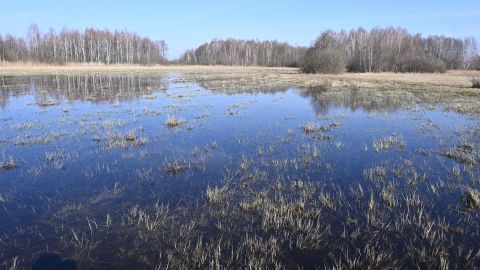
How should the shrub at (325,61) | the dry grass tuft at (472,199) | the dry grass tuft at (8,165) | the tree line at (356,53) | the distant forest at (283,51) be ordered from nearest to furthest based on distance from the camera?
the dry grass tuft at (472,199), the dry grass tuft at (8,165), the shrub at (325,61), the tree line at (356,53), the distant forest at (283,51)

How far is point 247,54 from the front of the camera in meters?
134

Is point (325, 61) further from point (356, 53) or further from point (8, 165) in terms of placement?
point (8, 165)

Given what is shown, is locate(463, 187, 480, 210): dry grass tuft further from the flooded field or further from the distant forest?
the distant forest

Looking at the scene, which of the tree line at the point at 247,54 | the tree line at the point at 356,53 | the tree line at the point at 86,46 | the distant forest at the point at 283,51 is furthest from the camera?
the tree line at the point at 247,54

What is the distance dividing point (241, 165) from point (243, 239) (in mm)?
4047

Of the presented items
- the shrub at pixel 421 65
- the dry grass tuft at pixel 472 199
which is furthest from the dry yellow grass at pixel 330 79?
the dry grass tuft at pixel 472 199

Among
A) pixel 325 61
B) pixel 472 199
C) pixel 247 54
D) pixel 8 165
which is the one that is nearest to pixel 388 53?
pixel 325 61

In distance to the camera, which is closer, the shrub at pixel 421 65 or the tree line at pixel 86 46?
the shrub at pixel 421 65

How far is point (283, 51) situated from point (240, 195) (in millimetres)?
130253

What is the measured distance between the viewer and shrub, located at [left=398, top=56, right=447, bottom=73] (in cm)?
7306

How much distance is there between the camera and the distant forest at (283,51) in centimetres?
7271

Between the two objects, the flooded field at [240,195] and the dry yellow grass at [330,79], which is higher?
the dry yellow grass at [330,79]

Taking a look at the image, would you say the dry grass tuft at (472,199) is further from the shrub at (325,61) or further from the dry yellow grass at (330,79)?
the shrub at (325,61)

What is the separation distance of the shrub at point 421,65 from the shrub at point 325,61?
945 inches
